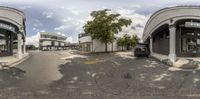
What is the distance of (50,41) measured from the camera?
8062 cm

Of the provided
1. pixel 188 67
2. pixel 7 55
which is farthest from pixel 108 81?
pixel 7 55

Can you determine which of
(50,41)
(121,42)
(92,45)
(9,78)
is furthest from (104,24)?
(50,41)

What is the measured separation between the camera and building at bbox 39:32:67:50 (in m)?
75.1

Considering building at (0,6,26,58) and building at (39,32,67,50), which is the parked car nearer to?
building at (0,6,26,58)

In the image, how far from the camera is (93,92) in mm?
12539

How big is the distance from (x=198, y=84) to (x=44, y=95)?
7.85 metres

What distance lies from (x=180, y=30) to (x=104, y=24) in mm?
16371

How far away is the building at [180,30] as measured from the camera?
2544 cm

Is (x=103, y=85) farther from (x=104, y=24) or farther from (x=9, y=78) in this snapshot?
(x=104, y=24)

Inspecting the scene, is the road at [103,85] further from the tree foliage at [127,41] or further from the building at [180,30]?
the tree foliage at [127,41]

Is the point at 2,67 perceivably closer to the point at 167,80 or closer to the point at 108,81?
A: the point at 108,81

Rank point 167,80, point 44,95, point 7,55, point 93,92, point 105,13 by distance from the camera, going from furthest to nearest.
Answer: point 105,13 < point 7,55 < point 167,80 < point 93,92 < point 44,95

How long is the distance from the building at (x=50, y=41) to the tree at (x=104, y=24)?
102ft

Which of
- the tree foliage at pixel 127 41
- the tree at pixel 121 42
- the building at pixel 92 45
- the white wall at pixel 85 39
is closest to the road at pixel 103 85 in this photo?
the building at pixel 92 45
